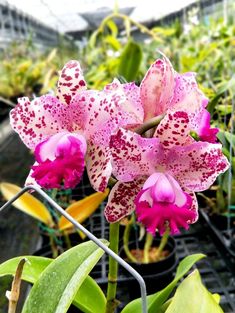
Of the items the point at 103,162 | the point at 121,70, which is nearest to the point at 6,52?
the point at 121,70

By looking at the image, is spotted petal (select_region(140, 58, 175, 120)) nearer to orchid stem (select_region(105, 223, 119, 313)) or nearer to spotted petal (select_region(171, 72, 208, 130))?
spotted petal (select_region(171, 72, 208, 130))

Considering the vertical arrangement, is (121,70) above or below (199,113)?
below

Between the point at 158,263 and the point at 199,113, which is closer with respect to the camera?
the point at 199,113

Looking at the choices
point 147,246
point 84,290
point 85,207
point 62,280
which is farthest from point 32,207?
point 62,280

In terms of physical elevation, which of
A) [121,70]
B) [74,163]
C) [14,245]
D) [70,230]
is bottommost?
[14,245]

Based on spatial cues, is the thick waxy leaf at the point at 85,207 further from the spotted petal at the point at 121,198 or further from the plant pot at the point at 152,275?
the spotted petal at the point at 121,198

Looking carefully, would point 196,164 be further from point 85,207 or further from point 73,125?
point 85,207

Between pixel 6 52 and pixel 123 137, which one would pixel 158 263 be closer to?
pixel 123 137
